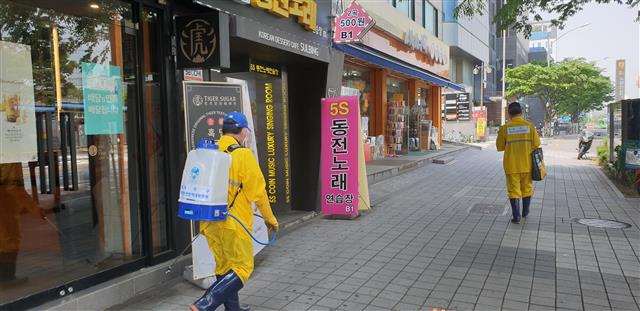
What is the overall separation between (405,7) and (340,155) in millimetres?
12104

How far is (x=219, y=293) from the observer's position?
3432mm

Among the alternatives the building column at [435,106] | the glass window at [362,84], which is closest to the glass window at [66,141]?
the glass window at [362,84]

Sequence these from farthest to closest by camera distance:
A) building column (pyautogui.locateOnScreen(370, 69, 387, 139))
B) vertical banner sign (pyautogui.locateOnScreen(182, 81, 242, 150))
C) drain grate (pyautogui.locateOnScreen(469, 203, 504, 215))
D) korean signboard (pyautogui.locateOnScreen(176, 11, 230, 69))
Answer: building column (pyautogui.locateOnScreen(370, 69, 387, 139)), drain grate (pyautogui.locateOnScreen(469, 203, 504, 215)), korean signboard (pyautogui.locateOnScreen(176, 11, 230, 69)), vertical banner sign (pyautogui.locateOnScreen(182, 81, 242, 150))

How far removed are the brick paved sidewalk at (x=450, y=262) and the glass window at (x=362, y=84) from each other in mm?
6242

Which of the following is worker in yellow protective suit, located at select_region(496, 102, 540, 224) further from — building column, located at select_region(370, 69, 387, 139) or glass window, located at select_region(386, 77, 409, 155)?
glass window, located at select_region(386, 77, 409, 155)

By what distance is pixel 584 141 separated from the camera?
1823cm

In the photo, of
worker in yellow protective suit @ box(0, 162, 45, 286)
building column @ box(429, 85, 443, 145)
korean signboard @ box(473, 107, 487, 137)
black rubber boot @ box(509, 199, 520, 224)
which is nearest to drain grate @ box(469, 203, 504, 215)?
black rubber boot @ box(509, 199, 520, 224)

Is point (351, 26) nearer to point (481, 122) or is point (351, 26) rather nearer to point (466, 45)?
point (481, 122)

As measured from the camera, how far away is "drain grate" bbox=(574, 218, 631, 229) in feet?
23.0

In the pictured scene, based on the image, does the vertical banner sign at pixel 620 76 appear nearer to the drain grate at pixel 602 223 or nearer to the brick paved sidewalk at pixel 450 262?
the brick paved sidewalk at pixel 450 262

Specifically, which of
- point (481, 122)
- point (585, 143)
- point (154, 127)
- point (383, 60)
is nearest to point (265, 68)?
point (154, 127)

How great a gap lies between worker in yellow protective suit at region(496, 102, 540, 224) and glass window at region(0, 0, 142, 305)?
529cm

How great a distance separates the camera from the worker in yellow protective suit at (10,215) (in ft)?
14.2

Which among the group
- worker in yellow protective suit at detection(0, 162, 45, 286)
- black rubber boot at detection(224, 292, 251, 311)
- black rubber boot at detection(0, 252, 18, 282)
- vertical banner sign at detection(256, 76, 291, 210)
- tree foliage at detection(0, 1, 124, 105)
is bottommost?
black rubber boot at detection(224, 292, 251, 311)
